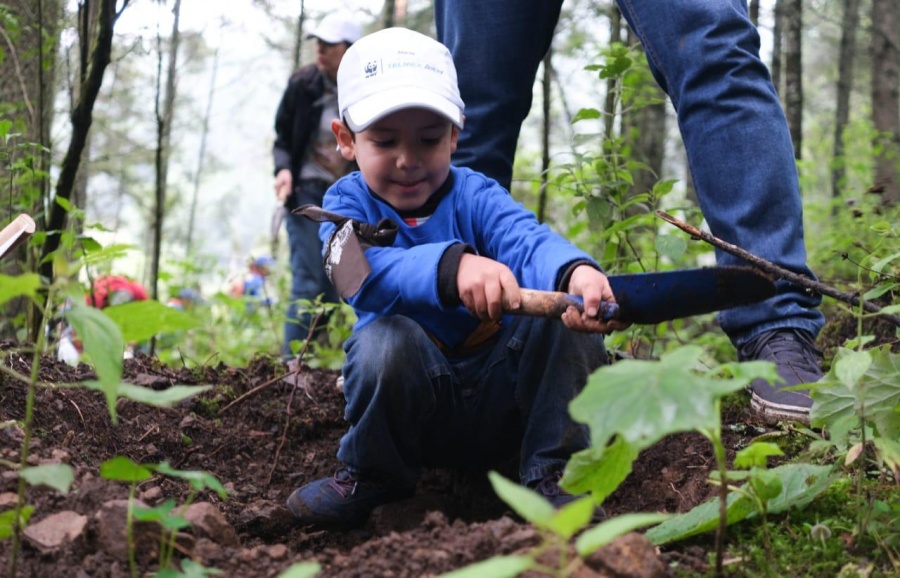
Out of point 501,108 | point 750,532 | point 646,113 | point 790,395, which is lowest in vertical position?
point 750,532

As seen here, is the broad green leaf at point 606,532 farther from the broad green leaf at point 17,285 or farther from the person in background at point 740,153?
the person in background at point 740,153

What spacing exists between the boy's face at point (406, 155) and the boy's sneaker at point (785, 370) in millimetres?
1053

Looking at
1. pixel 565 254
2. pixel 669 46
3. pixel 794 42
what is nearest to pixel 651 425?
pixel 565 254

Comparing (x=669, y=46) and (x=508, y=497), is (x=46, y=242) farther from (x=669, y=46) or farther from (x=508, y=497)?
(x=508, y=497)

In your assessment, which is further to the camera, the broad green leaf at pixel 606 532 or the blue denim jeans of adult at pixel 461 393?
the blue denim jeans of adult at pixel 461 393

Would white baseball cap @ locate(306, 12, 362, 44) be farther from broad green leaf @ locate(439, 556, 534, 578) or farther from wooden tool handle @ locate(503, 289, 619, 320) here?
broad green leaf @ locate(439, 556, 534, 578)

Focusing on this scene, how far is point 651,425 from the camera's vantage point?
43.6 inches

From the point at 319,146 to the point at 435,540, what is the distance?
490 cm

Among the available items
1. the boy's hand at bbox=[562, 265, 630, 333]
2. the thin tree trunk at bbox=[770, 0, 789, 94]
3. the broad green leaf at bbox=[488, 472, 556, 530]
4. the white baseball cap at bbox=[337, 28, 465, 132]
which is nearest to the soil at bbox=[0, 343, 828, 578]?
the broad green leaf at bbox=[488, 472, 556, 530]

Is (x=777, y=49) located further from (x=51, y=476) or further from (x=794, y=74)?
(x=51, y=476)

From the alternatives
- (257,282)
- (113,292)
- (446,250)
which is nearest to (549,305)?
(446,250)

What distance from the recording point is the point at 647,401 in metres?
1.14

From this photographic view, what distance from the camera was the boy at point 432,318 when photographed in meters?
2.09

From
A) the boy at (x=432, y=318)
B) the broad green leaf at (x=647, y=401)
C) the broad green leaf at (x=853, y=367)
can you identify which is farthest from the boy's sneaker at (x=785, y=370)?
the broad green leaf at (x=647, y=401)
